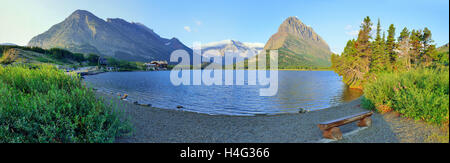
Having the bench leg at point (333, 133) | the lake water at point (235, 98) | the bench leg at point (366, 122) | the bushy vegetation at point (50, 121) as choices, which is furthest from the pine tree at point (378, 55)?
the bushy vegetation at point (50, 121)

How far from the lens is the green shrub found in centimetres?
636

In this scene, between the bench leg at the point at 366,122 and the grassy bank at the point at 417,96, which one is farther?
the bench leg at the point at 366,122

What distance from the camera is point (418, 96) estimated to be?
23.0ft

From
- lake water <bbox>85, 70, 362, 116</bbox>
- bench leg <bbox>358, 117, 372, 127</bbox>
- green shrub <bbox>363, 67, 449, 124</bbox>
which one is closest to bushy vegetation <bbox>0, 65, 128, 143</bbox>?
lake water <bbox>85, 70, 362, 116</bbox>

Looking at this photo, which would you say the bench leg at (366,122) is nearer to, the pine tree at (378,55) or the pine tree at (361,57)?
the pine tree at (378,55)

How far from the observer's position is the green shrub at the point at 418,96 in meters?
6.36

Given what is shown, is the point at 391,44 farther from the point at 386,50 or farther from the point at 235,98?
the point at 235,98

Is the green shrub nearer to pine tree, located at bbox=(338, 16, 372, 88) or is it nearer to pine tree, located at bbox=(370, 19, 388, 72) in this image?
pine tree, located at bbox=(370, 19, 388, 72)
